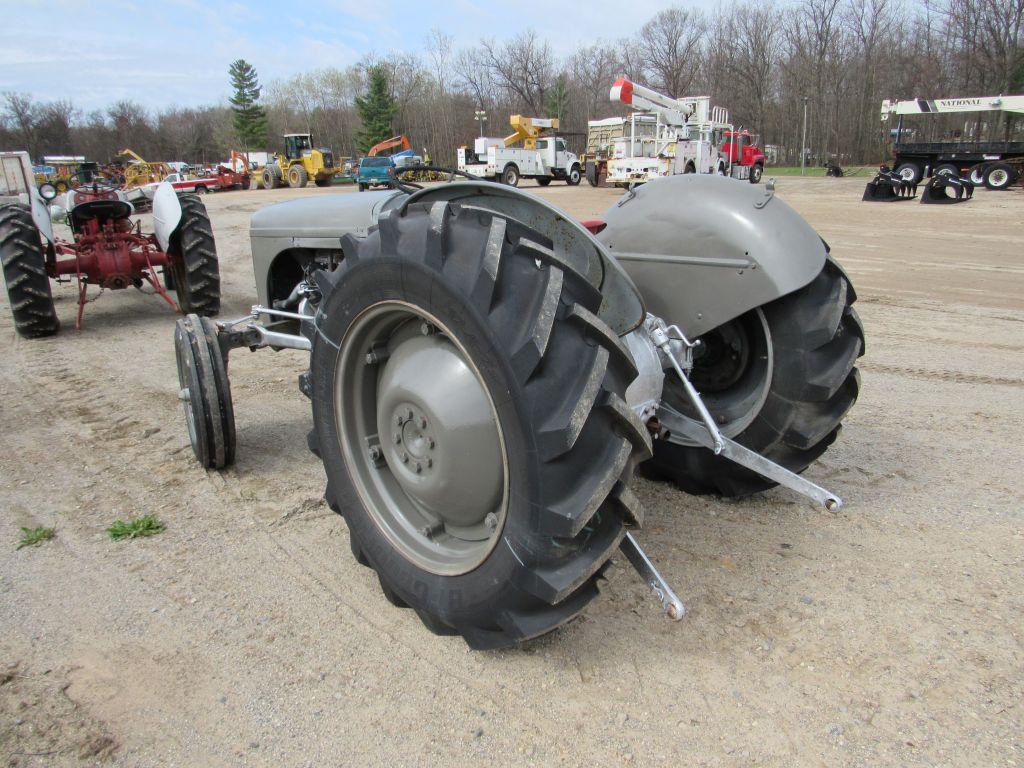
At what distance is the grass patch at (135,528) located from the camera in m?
3.13

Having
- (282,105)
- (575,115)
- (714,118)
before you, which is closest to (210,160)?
(282,105)

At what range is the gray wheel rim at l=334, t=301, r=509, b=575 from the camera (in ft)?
6.80

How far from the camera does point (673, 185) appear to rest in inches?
114

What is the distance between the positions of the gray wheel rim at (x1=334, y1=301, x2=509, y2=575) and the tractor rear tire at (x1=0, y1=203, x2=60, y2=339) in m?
6.19

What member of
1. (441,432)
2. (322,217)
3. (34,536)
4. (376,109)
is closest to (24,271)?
(322,217)

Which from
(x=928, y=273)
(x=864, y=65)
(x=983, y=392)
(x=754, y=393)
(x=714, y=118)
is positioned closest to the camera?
(x=754, y=393)

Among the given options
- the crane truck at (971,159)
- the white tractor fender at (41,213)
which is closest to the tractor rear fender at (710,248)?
the white tractor fender at (41,213)

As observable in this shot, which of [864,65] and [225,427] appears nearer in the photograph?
[225,427]

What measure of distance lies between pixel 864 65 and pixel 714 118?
26553 millimetres

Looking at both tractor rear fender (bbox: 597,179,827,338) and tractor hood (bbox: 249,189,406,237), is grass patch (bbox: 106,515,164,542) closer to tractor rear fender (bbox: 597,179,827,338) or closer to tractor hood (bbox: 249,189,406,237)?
tractor hood (bbox: 249,189,406,237)

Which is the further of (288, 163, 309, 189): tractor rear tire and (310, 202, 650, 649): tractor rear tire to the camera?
(288, 163, 309, 189): tractor rear tire

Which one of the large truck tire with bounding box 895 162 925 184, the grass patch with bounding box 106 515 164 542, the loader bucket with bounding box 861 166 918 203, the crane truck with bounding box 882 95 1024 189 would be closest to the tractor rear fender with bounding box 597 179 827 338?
the grass patch with bounding box 106 515 164 542

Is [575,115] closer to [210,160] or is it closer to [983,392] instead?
[210,160]

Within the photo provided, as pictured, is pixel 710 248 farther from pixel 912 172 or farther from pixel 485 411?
pixel 912 172
